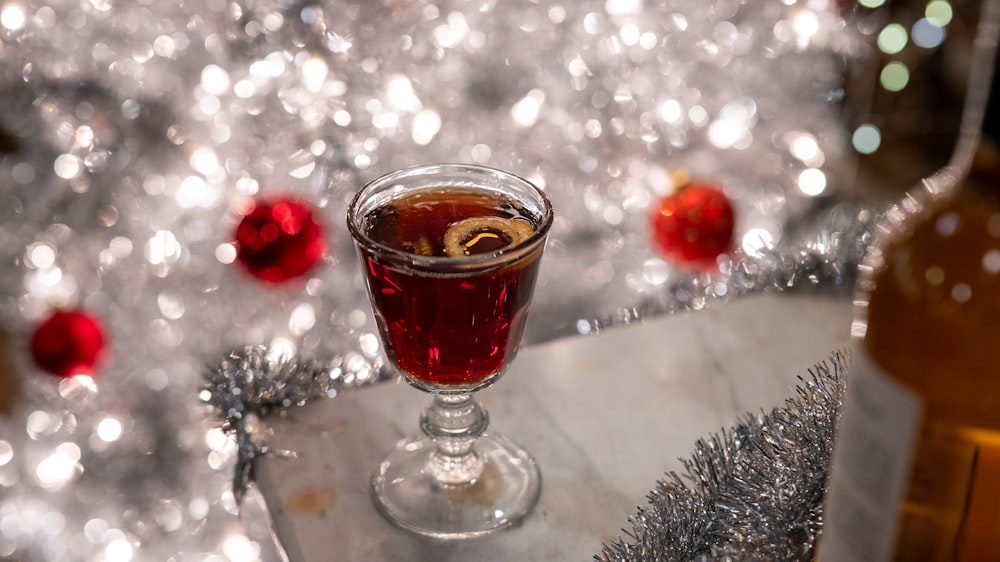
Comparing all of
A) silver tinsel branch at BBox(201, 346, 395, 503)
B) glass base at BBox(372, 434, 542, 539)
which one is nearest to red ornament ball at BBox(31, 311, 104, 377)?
Answer: silver tinsel branch at BBox(201, 346, 395, 503)

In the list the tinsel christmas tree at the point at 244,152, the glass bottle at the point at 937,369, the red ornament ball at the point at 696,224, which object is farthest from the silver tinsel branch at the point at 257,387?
the red ornament ball at the point at 696,224

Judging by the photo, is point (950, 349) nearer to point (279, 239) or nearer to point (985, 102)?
point (985, 102)

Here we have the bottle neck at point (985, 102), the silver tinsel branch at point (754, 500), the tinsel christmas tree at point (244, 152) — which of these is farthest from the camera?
the tinsel christmas tree at point (244, 152)

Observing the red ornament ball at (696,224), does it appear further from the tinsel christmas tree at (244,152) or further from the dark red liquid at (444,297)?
the dark red liquid at (444,297)

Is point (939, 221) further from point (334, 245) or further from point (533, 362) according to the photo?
point (334, 245)

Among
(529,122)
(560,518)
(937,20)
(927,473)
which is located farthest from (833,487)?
(937,20)

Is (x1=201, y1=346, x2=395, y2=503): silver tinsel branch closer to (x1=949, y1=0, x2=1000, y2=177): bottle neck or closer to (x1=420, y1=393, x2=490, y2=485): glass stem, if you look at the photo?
(x1=420, y1=393, x2=490, y2=485): glass stem

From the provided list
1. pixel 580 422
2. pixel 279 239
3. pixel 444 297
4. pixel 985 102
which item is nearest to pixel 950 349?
pixel 985 102
